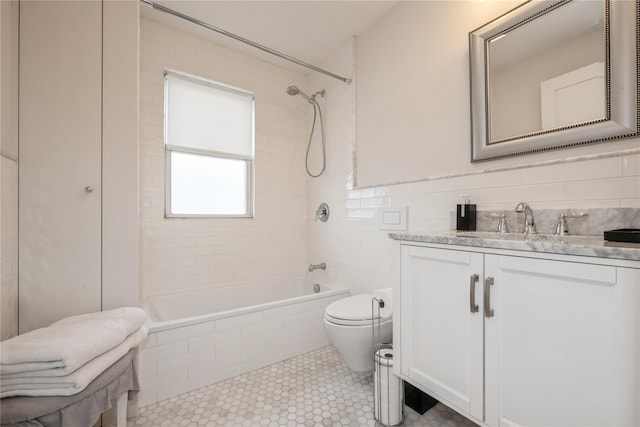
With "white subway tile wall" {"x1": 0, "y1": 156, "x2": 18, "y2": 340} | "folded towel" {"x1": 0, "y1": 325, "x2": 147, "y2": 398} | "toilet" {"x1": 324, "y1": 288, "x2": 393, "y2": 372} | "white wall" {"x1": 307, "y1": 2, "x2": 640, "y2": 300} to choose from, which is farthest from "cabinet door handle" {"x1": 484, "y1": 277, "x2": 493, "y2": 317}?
Result: "white subway tile wall" {"x1": 0, "y1": 156, "x2": 18, "y2": 340}

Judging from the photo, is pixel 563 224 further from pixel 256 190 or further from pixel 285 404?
pixel 256 190

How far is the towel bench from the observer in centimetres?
86

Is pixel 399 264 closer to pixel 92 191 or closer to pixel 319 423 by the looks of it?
pixel 319 423

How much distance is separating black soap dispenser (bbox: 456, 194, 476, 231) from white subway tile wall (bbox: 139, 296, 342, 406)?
123 centimetres

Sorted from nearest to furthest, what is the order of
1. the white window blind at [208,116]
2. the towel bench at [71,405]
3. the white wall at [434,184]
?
1. the towel bench at [71,405]
2. the white wall at [434,184]
3. the white window blind at [208,116]

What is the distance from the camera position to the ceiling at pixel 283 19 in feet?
6.63

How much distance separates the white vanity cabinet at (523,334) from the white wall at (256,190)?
1737mm

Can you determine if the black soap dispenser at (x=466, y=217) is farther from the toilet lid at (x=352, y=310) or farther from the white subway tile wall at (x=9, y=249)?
the white subway tile wall at (x=9, y=249)

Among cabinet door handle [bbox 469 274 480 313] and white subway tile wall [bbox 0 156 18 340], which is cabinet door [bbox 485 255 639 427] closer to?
cabinet door handle [bbox 469 274 480 313]

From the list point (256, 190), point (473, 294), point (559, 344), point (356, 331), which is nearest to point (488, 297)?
point (473, 294)

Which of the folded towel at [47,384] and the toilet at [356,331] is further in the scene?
the toilet at [356,331]

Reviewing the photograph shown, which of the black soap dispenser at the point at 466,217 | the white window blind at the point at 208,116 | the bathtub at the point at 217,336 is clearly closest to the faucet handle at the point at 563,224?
the black soap dispenser at the point at 466,217

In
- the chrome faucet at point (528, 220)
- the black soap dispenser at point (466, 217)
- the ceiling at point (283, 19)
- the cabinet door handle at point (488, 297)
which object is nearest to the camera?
the cabinet door handle at point (488, 297)

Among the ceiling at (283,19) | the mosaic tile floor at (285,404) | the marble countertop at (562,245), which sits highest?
the ceiling at (283,19)
